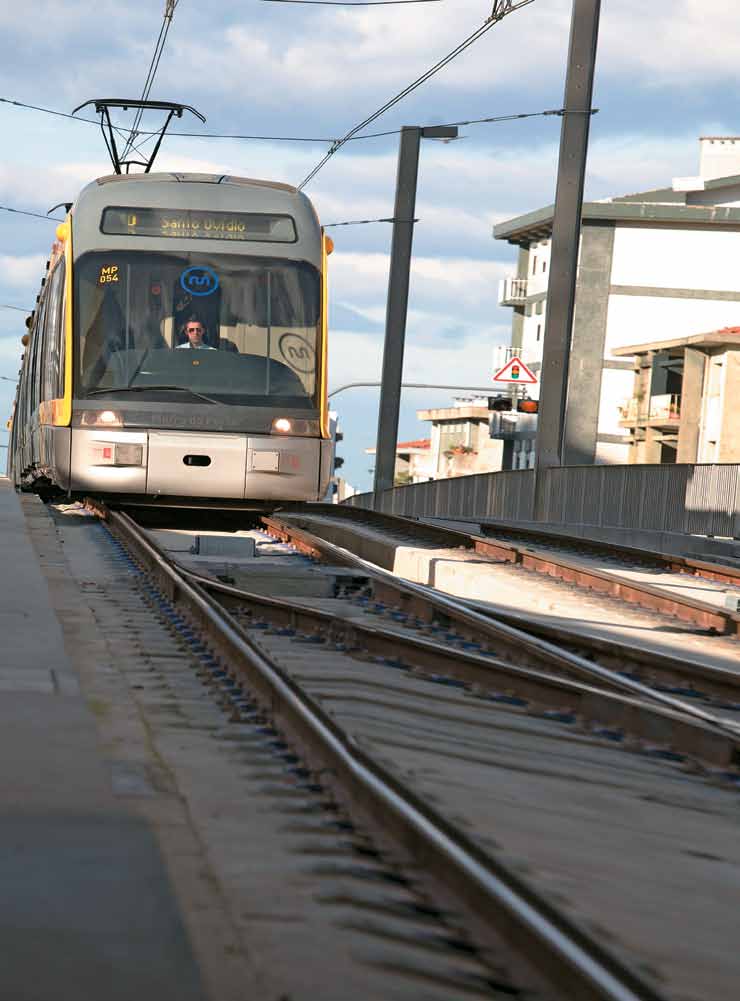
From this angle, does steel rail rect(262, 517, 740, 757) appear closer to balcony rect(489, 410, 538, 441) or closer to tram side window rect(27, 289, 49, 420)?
tram side window rect(27, 289, 49, 420)

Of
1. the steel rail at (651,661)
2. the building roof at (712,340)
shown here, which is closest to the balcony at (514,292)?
the building roof at (712,340)

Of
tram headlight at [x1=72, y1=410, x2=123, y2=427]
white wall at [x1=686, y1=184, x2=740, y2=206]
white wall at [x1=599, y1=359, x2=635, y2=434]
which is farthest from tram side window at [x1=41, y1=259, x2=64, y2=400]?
white wall at [x1=686, y1=184, x2=740, y2=206]

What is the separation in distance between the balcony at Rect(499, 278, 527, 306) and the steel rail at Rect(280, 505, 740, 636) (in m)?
66.5

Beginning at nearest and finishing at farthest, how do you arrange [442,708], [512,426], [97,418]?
[442,708]
[97,418]
[512,426]

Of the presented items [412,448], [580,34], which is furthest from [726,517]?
[412,448]

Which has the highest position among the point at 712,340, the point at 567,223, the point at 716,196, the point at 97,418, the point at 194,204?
the point at 716,196

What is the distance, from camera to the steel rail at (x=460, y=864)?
10.2 ft

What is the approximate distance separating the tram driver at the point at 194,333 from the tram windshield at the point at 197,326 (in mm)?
11

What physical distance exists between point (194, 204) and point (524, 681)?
11.6 meters

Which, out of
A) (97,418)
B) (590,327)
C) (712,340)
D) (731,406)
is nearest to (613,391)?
(590,327)

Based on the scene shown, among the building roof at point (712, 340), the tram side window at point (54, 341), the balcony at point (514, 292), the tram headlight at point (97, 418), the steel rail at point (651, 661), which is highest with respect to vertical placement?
the balcony at point (514, 292)

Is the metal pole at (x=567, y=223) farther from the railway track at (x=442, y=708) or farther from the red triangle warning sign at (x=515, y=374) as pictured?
the railway track at (x=442, y=708)

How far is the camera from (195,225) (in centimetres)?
1773

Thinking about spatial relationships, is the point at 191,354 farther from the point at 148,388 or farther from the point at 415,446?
the point at 415,446
